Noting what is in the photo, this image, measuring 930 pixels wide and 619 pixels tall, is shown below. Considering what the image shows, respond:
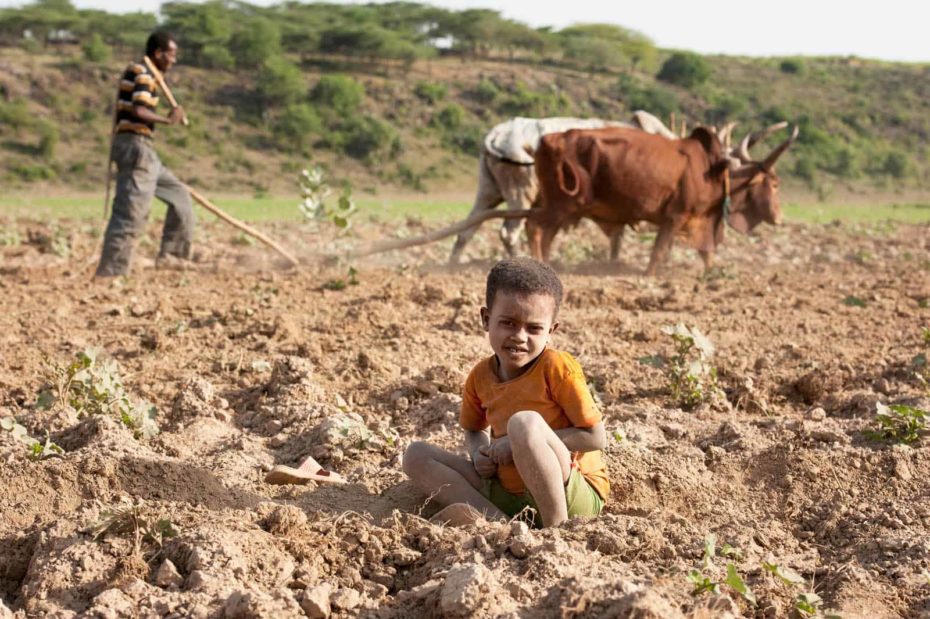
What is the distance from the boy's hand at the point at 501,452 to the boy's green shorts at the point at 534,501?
13cm

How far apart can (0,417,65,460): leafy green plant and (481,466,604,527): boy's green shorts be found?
63.6 inches

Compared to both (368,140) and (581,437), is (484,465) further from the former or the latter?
(368,140)

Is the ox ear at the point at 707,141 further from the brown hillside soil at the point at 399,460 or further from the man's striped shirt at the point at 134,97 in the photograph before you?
the man's striped shirt at the point at 134,97

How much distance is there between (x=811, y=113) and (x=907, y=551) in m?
47.0

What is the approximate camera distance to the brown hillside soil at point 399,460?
2980 mm

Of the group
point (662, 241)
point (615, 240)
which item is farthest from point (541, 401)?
point (615, 240)

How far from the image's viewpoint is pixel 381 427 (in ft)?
15.8

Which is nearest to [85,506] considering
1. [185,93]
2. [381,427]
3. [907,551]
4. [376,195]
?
[381,427]

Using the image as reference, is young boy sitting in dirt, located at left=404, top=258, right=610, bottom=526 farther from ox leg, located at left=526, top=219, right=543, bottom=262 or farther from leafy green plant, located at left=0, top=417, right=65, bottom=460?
ox leg, located at left=526, top=219, right=543, bottom=262

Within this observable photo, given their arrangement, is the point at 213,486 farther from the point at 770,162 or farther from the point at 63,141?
the point at 63,141

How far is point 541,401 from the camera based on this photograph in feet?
11.6

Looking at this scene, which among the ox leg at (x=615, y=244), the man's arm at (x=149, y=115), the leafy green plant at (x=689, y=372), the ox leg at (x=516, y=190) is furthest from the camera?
the ox leg at (x=615, y=244)

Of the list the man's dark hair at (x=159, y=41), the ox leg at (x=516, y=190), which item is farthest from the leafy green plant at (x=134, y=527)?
the ox leg at (x=516, y=190)

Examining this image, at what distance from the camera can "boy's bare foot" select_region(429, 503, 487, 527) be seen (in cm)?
346
